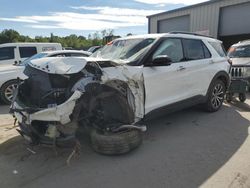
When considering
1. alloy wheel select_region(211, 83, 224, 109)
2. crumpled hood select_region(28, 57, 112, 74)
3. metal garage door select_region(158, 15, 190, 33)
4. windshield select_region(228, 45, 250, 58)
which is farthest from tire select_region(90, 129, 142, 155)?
metal garage door select_region(158, 15, 190, 33)

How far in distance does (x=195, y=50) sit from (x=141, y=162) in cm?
304

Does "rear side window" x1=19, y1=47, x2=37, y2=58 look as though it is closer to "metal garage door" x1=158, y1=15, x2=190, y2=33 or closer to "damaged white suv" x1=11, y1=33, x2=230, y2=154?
"damaged white suv" x1=11, y1=33, x2=230, y2=154

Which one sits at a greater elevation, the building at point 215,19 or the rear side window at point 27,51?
the building at point 215,19

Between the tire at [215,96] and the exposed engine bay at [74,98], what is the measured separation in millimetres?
2465

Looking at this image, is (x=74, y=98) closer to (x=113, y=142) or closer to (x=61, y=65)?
(x=61, y=65)

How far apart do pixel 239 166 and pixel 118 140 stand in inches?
69.0

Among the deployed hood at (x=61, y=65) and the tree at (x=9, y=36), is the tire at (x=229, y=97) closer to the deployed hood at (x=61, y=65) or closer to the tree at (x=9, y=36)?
the deployed hood at (x=61, y=65)

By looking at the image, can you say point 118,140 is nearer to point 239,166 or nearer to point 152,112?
point 152,112

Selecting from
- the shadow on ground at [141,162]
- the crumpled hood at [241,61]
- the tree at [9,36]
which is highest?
the tree at [9,36]

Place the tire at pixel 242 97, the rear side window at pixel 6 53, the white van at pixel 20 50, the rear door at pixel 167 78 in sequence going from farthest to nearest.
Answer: the rear side window at pixel 6 53 < the white van at pixel 20 50 < the tire at pixel 242 97 < the rear door at pixel 167 78

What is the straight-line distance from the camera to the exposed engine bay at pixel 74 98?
12.2 feet

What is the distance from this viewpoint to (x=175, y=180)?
3484mm

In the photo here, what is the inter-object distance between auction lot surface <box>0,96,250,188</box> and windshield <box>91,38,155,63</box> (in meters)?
1.50

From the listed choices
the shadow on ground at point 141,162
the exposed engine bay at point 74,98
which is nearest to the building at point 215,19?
the shadow on ground at point 141,162
